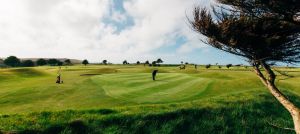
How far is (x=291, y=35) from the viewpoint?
36.6ft

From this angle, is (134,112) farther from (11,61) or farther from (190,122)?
(11,61)

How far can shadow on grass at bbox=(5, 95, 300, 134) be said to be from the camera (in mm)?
13594

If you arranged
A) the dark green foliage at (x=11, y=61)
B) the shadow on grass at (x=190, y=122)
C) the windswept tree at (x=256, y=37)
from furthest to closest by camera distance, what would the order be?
the dark green foliage at (x=11, y=61) → the shadow on grass at (x=190, y=122) → the windswept tree at (x=256, y=37)

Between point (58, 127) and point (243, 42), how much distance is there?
8.27m

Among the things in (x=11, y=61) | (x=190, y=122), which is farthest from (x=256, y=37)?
(x=11, y=61)

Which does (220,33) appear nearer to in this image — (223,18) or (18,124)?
(223,18)

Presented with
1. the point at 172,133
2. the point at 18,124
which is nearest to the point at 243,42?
the point at 172,133

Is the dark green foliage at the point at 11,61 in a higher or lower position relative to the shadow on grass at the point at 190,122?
higher

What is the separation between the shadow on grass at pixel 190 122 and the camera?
13.6 m

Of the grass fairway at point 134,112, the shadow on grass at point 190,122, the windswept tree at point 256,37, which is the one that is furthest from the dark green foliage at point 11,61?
the windswept tree at point 256,37

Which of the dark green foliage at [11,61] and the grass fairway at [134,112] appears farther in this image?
the dark green foliage at [11,61]

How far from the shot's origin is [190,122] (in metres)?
15.6

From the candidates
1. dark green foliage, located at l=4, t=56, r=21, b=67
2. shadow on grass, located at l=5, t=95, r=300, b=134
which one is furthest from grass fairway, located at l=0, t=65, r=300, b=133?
dark green foliage, located at l=4, t=56, r=21, b=67

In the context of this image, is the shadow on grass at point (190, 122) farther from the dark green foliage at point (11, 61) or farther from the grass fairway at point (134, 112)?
the dark green foliage at point (11, 61)
